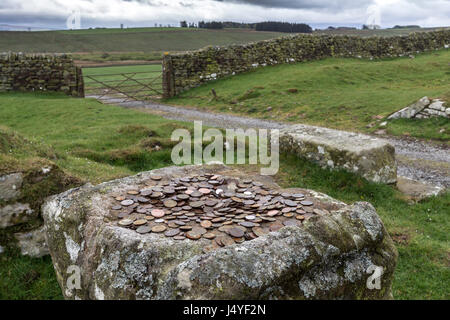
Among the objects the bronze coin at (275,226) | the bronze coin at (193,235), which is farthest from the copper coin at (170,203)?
the bronze coin at (275,226)

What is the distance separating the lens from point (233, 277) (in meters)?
3.14

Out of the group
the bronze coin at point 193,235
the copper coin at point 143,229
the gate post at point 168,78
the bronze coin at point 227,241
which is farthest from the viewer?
the gate post at point 168,78

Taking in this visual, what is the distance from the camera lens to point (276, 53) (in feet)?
102

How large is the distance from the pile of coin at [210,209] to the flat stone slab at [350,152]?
4.48 meters

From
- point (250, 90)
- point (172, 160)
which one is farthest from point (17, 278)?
point (250, 90)

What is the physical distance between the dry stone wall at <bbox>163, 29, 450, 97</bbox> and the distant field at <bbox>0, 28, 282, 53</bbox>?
1811 inches

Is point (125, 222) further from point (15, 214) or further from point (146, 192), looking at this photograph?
point (15, 214)

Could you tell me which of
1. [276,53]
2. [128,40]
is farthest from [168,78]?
[128,40]

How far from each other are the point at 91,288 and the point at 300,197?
9.58 feet

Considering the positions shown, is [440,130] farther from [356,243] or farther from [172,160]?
[356,243]

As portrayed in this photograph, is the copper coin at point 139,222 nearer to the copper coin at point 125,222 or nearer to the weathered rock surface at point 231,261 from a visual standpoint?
the copper coin at point 125,222

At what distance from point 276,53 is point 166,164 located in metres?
23.2

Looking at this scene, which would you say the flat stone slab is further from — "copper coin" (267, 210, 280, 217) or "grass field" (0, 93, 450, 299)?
"copper coin" (267, 210, 280, 217)

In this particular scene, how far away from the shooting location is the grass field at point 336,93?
671 inches
